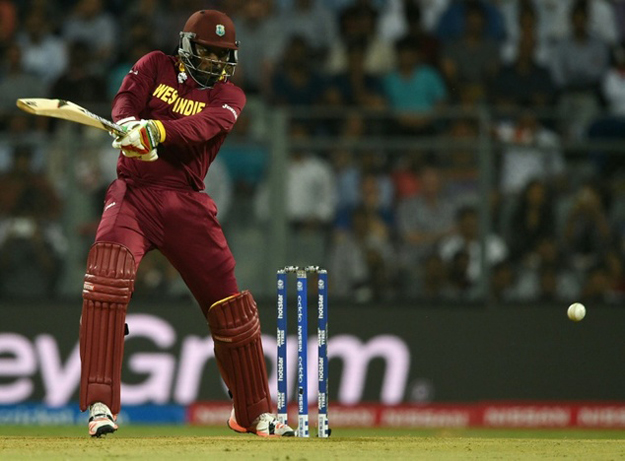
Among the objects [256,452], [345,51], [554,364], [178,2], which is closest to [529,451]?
[256,452]

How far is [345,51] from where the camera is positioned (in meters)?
13.0

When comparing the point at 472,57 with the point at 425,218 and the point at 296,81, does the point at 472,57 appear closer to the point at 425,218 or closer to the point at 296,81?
the point at 296,81

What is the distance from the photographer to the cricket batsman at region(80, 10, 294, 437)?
6613 millimetres

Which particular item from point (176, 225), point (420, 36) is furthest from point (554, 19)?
point (176, 225)

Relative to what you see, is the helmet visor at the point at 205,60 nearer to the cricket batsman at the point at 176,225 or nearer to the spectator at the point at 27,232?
the cricket batsman at the point at 176,225

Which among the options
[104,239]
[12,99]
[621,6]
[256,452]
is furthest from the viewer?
[621,6]

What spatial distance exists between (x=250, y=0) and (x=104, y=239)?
682 centimetres

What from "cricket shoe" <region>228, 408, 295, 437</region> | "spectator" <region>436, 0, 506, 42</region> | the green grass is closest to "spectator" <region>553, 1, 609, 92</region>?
"spectator" <region>436, 0, 506, 42</region>

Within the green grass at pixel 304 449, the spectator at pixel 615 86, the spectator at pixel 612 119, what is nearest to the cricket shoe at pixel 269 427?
the green grass at pixel 304 449

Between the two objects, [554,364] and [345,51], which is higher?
[345,51]

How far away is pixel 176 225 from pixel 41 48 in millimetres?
6730

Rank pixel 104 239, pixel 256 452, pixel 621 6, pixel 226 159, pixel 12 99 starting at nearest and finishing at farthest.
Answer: pixel 256 452 → pixel 104 239 → pixel 226 159 → pixel 12 99 → pixel 621 6

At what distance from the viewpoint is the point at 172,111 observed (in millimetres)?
6918

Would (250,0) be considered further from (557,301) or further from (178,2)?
(557,301)
